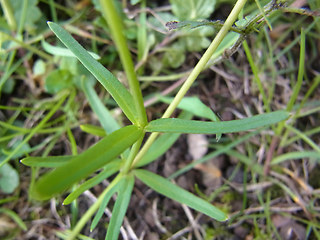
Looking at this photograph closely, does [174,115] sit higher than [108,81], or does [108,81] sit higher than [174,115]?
[108,81]

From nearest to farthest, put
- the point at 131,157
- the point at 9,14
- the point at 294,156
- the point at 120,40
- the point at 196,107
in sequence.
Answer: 1. the point at 120,40
2. the point at 131,157
3. the point at 196,107
4. the point at 294,156
5. the point at 9,14

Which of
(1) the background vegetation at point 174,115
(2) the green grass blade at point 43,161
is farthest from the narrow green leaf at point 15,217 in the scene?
(2) the green grass blade at point 43,161

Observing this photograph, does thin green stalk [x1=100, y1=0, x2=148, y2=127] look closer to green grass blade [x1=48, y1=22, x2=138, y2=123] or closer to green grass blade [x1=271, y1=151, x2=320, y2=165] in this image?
green grass blade [x1=48, y1=22, x2=138, y2=123]

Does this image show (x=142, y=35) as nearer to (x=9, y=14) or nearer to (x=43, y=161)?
(x=9, y=14)

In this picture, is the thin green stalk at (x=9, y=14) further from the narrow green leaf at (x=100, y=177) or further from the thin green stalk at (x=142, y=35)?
the narrow green leaf at (x=100, y=177)

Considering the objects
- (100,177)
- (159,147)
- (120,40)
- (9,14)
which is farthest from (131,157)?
(9,14)

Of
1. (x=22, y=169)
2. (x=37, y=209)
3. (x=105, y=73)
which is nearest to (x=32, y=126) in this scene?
(x=22, y=169)

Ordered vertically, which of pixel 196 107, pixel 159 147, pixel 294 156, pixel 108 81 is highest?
pixel 108 81
